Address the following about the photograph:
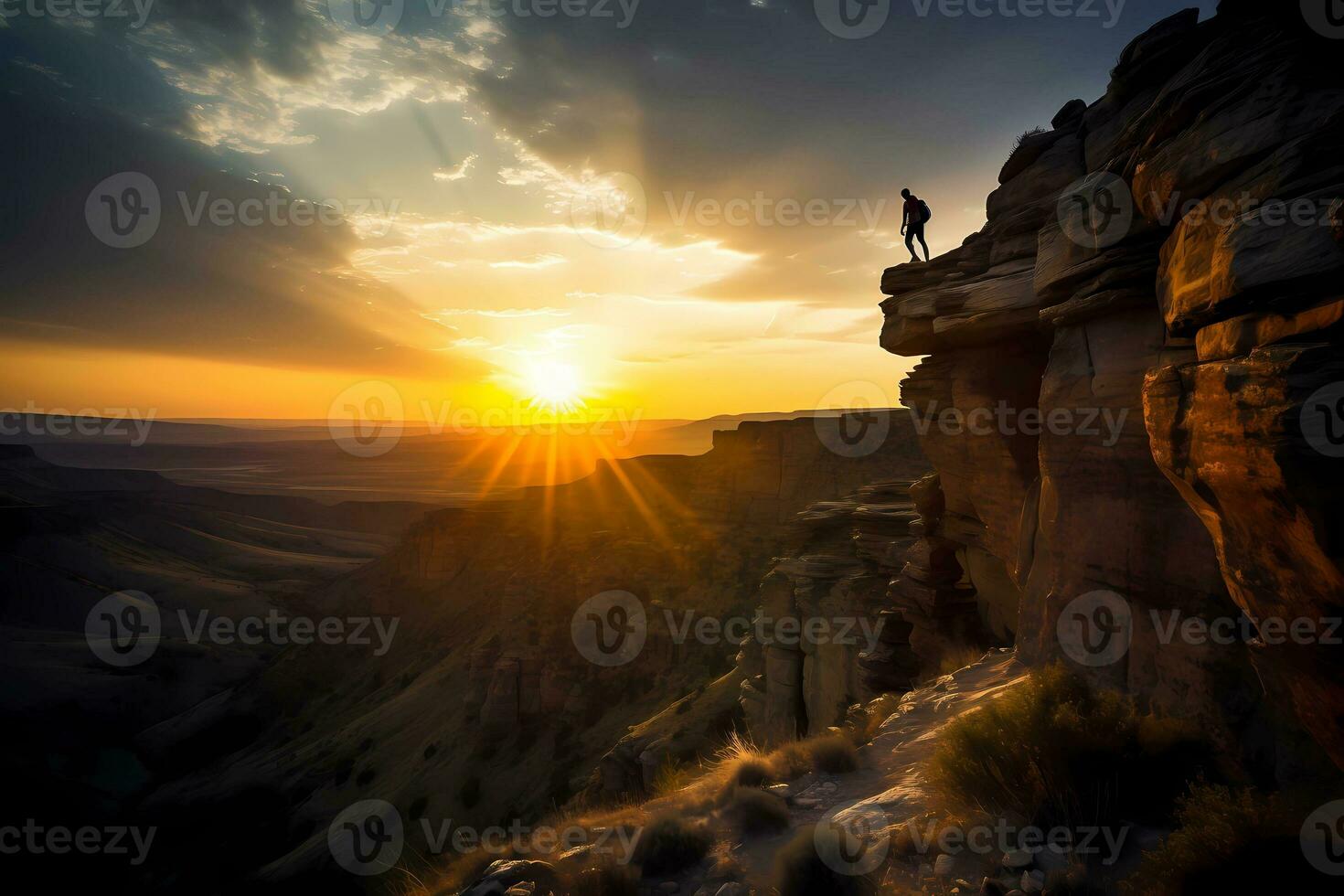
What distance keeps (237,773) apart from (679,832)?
53.4 m

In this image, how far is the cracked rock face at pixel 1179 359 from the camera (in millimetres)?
4211

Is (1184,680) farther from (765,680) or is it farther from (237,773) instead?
(237,773)

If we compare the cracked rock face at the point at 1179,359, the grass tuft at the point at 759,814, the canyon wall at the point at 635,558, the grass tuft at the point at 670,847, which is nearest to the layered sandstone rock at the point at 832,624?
the canyon wall at the point at 635,558

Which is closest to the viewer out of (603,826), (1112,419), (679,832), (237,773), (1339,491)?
(1339,491)

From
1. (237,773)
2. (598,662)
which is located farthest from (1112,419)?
(237,773)

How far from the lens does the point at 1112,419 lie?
8.23m

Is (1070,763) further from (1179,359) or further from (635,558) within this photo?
(635,558)

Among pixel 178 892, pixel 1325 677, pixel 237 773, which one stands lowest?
pixel 178 892

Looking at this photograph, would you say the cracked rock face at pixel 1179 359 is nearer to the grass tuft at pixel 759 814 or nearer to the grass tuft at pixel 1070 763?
the grass tuft at pixel 1070 763

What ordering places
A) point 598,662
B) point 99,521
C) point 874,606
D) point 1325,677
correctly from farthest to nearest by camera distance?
1. point 99,521
2. point 598,662
3. point 874,606
4. point 1325,677

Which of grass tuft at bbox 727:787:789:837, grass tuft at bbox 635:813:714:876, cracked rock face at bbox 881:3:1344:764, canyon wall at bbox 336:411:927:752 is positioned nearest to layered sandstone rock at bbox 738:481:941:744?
canyon wall at bbox 336:411:927:752

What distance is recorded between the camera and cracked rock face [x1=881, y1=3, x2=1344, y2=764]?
4211 millimetres

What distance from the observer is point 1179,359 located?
6074 mm

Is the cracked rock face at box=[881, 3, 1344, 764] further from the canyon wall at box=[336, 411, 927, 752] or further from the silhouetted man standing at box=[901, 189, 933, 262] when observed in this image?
the canyon wall at box=[336, 411, 927, 752]
